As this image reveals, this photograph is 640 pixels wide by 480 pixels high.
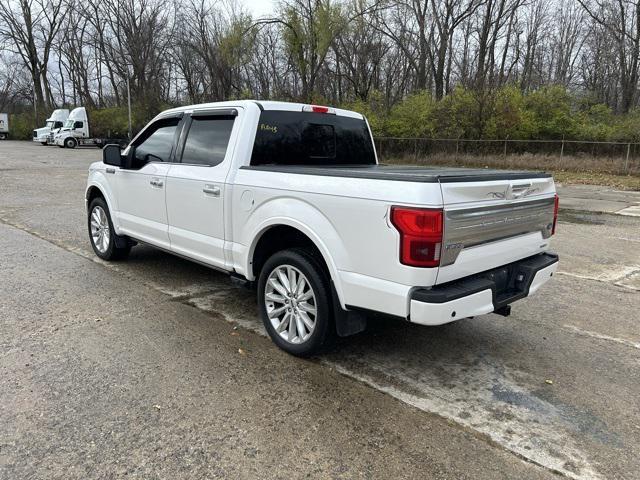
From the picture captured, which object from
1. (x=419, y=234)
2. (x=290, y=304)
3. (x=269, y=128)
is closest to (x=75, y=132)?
(x=269, y=128)

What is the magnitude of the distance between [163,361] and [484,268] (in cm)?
242

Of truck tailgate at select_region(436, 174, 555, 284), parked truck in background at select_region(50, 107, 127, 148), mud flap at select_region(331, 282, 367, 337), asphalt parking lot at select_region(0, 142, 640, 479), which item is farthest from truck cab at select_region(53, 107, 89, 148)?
truck tailgate at select_region(436, 174, 555, 284)

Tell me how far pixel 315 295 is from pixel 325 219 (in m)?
0.55

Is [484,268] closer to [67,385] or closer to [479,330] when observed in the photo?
[479,330]

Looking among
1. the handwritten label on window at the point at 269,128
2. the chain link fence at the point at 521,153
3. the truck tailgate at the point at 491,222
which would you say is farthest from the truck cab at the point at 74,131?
the truck tailgate at the point at 491,222

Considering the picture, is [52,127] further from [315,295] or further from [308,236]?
[315,295]

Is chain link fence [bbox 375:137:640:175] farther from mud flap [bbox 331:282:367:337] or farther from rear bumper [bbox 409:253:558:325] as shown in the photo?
mud flap [bbox 331:282:367:337]

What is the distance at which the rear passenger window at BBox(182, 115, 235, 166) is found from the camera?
15.0 feet

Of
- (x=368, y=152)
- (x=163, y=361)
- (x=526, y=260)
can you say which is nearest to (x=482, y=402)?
(x=526, y=260)

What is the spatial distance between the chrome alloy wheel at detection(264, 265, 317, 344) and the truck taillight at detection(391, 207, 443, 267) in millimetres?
902

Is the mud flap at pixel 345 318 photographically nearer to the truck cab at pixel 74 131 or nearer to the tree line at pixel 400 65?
the tree line at pixel 400 65

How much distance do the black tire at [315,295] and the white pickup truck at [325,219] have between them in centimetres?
1

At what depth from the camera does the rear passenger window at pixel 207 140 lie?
457cm

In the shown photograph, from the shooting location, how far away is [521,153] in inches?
987
